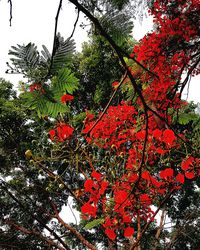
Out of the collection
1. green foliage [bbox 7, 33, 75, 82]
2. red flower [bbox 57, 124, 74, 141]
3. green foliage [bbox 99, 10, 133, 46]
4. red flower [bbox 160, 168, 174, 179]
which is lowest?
green foliage [bbox 7, 33, 75, 82]

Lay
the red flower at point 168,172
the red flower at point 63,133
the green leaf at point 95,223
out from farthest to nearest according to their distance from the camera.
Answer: the green leaf at point 95,223, the red flower at point 168,172, the red flower at point 63,133

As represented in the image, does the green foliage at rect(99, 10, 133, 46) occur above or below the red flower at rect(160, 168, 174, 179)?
below

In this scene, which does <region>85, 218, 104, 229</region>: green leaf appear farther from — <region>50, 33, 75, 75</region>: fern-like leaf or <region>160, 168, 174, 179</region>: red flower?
<region>50, 33, 75, 75</region>: fern-like leaf

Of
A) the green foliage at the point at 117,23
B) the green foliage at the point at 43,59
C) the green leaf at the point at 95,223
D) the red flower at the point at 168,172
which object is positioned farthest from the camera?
the green leaf at the point at 95,223

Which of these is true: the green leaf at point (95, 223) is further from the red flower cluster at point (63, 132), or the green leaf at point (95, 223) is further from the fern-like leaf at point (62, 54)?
the fern-like leaf at point (62, 54)

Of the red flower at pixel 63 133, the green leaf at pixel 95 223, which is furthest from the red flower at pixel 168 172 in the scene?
the red flower at pixel 63 133

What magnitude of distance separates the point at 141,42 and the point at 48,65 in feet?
23.7

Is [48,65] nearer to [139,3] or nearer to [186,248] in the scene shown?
[139,3]

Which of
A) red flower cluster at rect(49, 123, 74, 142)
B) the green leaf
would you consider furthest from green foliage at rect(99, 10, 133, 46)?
the green leaf

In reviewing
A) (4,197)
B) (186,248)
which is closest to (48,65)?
(4,197)

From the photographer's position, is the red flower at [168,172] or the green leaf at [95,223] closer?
the red flower at [168,172]

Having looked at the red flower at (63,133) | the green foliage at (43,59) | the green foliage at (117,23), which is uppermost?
the red flower at (63,133)

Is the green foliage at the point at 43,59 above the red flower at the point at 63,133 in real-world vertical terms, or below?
below

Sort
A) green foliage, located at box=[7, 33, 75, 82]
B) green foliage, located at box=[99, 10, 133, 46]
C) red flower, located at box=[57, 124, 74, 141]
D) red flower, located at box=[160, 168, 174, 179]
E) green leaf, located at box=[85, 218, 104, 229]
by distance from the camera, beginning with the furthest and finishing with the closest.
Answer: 1. green leaf, located at box=[85, 218, 104, 229]
2. red flower, located at box=[160, 168, 174, 179]
3. red flower, located at box=[57, 124, 74, 141]
4. green foliage, located at box=[99, 10, 133, 46]
5. green foliage, located at box=[7, 33, 75, 82]
